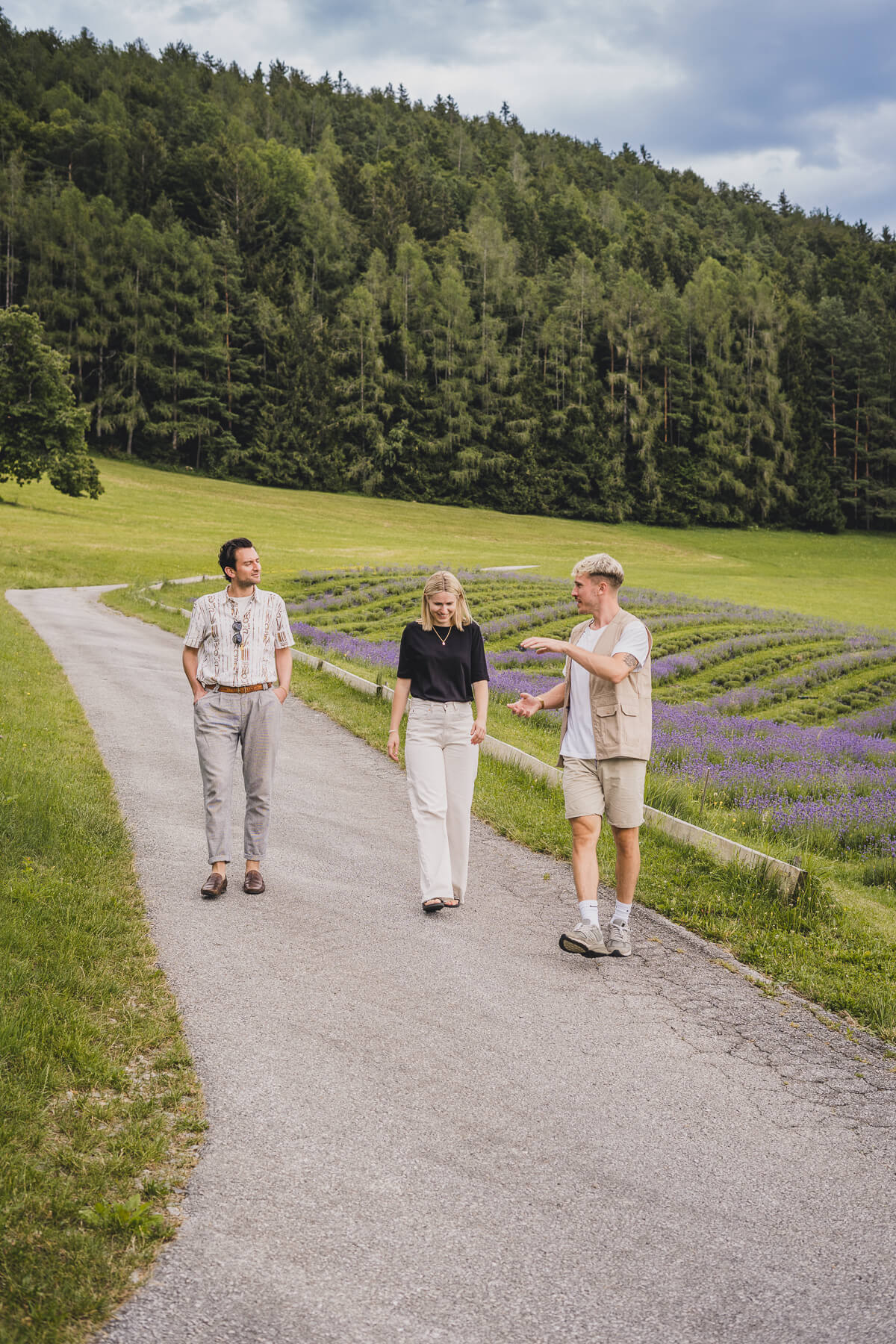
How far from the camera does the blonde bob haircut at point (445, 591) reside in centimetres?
709

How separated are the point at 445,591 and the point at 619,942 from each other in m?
2.64

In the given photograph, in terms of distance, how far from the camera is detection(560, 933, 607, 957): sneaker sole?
616cm

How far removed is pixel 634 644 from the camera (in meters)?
6.16

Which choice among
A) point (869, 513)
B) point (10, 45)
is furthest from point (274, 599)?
point (10, 45)

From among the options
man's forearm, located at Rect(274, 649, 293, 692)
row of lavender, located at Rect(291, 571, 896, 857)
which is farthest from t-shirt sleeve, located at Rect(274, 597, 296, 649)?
row of lavender, located at Rect(291, 571, 896, 857)

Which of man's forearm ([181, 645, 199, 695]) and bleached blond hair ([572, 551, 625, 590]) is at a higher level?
bleached blond hair ([572, 551, 625, 590])

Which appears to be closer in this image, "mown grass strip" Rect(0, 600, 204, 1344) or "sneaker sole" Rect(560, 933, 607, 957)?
"mown grass strip" Rect(0, 600, 204, 1344)

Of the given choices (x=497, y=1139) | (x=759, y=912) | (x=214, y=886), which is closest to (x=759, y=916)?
(x=759, y=912)

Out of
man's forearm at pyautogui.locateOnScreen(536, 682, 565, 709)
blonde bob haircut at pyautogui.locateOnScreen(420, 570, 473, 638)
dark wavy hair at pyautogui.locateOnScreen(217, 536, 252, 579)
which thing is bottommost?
man's forearm at pyautogui.locateOnScreen(536, 682, 565, 709)

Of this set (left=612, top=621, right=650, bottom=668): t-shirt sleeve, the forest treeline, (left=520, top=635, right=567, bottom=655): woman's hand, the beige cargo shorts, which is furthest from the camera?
the forest treeline

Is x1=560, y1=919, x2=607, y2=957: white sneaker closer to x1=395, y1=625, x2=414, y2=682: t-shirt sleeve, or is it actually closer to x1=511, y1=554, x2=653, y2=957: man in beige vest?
x1=511, y1=554, x2=653, y2=957: man in beige vest

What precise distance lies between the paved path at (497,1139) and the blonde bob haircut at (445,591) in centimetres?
202

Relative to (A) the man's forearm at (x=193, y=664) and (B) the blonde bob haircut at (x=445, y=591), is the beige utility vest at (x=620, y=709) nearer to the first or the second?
(B) the blonde bob haircut at (x=445, y=591)

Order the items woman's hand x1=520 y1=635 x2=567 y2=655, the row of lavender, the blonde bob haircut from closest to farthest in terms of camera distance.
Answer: woman's hand x1=520 y1=635 x2=567 y2=655 < the blonde bob haircut < the row of lavender
